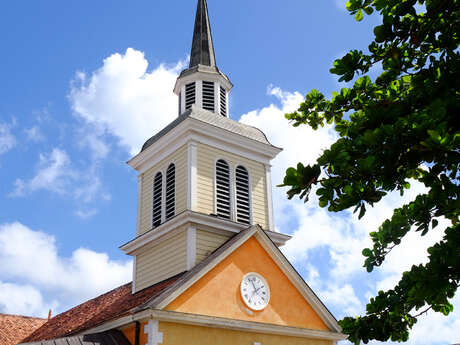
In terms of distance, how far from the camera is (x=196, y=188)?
18.0 m

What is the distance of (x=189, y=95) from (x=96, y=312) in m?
9.32

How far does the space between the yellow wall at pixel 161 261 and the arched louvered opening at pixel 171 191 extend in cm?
115

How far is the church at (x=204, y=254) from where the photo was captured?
47.6ft

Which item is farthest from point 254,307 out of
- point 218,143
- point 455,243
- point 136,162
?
point 455,243

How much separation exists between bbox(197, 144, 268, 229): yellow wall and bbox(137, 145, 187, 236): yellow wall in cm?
56

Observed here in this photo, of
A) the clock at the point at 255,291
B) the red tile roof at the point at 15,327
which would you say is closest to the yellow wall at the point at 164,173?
the clock at the point at 255,291

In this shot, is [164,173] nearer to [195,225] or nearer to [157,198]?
[157,198]

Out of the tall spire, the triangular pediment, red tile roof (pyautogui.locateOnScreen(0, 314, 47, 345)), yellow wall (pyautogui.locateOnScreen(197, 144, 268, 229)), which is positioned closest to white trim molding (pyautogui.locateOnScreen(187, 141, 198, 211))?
yellow wall (pyautogui.locateOnScreen(197, 144, 268, 229))

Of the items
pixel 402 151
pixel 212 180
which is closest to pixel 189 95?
pixel 212 180

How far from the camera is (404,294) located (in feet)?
17.5

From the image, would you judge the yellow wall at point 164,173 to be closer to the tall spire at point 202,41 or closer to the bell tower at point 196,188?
the bell tower at point 196,188

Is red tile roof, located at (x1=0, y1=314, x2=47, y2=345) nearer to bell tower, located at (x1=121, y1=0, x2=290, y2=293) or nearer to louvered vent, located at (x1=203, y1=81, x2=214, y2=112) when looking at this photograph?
bell tower, located at (x1=121, y1=0, x2=290, y2=293)

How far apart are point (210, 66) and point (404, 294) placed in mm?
18608

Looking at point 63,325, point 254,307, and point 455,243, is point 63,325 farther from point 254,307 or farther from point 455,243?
point 455,243
